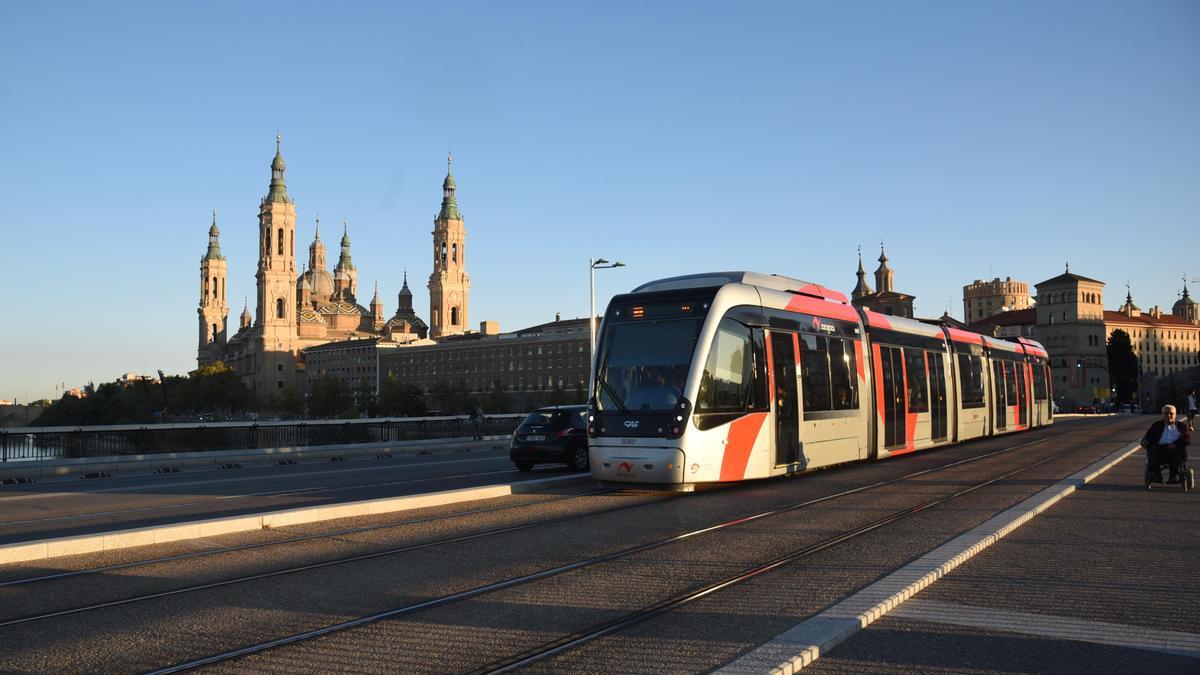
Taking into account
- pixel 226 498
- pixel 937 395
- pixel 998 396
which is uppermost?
pixel 937 395

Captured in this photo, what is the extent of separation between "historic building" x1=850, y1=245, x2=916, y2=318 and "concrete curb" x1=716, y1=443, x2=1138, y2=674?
12827 centimetres

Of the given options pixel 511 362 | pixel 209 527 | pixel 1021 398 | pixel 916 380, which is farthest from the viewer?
pixel 511 362

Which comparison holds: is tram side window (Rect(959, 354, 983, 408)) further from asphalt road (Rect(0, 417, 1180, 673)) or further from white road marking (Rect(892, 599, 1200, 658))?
white road marking (Rect(892, 599, 1200, 658))

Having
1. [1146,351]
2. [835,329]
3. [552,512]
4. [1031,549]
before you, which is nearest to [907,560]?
[1031,549]

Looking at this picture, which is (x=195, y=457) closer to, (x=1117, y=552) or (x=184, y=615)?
(x=184, y=615)

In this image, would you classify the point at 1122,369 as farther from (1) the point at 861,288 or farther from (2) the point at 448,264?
(2) the point at 448,264

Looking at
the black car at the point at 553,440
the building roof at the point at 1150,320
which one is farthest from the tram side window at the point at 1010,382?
the building roof at the point at 1150,320

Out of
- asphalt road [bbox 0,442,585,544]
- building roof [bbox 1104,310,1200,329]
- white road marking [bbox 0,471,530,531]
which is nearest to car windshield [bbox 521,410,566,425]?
asphalt road [bbox 0,442,585,544]

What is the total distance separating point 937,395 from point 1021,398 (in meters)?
11.5

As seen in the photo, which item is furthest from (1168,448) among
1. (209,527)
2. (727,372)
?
(209,527)

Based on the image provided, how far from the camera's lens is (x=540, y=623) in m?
6.82

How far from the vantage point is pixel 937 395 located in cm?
2470

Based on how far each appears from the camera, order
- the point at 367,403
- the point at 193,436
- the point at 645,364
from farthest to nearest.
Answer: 1. the point at 367,403
2. the point at 193,436
3. the point at 645,364

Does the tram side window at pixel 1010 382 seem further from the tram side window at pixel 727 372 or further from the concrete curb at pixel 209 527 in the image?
the concrete curb at pixel 209 527
